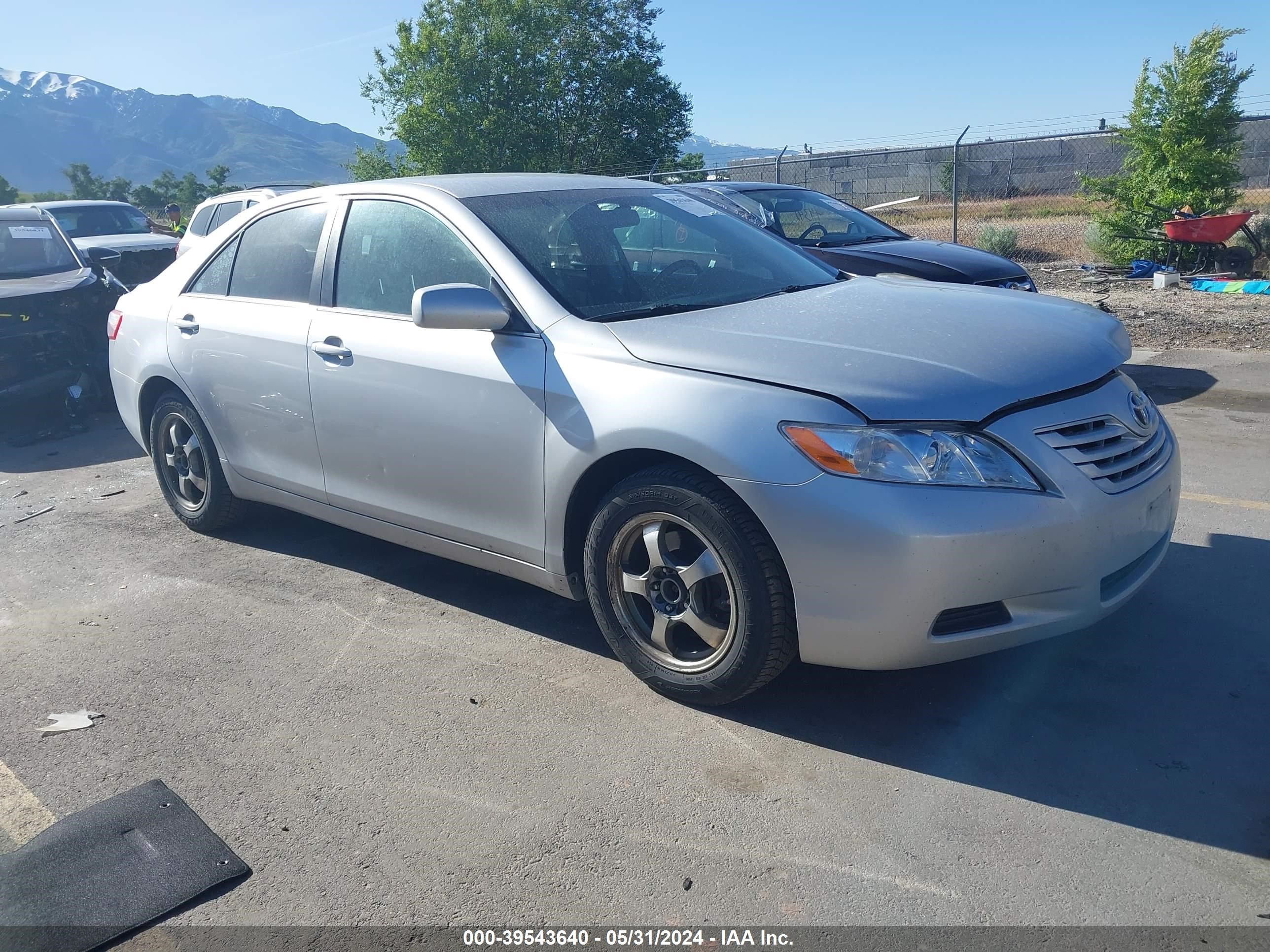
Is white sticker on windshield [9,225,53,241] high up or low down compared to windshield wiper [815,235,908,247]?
up

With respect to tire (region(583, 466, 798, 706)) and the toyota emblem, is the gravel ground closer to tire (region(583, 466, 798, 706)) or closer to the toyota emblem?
the toyota emblem

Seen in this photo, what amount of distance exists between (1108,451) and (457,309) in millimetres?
2154

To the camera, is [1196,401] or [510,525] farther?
[1196,401]

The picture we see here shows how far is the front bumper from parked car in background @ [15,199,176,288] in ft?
32.0

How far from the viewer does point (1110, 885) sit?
8.28 feet

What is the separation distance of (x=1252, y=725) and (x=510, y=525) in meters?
2.46

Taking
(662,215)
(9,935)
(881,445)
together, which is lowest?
(9,935)

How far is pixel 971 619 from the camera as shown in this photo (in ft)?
10.1

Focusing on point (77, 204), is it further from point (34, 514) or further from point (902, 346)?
point (902, 346)

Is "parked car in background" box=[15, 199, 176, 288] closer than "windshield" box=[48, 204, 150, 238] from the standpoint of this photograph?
Yes

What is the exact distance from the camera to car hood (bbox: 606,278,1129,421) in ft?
10.1

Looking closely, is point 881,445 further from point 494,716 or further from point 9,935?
point 9,935

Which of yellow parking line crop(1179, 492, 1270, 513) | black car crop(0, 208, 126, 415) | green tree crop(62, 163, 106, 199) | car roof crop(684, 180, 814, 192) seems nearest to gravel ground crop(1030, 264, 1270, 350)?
car roof crop(684, 180, 814, 192)

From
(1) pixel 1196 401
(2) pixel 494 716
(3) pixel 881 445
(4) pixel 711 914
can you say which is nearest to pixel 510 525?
(2) pixel 494 716
